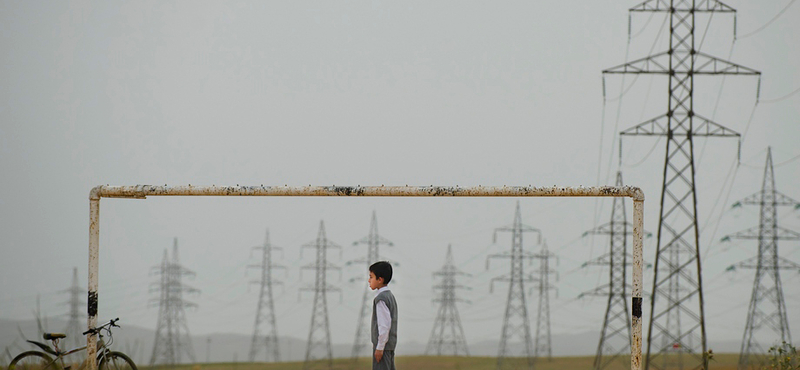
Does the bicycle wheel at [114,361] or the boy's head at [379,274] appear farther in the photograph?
the bicycle wheel at [114,361]

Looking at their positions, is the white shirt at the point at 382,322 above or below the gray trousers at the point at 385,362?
above

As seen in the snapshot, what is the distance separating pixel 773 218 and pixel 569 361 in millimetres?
11436

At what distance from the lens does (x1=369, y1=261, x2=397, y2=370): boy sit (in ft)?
30.7

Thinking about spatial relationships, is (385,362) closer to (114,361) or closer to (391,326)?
(391,326)

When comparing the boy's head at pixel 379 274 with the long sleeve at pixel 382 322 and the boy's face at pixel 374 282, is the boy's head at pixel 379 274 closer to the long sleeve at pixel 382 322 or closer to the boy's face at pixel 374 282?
the boy's face at pixel 374 282

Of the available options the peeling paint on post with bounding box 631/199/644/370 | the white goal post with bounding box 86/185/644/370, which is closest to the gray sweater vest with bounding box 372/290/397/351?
the white goal post with bounding box 86/185/644/370

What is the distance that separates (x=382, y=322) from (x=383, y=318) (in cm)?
4

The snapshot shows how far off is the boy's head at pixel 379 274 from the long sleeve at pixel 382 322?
203 millimetres

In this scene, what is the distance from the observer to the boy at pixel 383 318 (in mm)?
9359

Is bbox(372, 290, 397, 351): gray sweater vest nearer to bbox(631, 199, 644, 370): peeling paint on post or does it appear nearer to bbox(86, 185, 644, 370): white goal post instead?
bbox(86, 185, 644, 370): white goal post

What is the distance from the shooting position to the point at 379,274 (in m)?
→ 9.34

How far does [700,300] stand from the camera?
866 inches

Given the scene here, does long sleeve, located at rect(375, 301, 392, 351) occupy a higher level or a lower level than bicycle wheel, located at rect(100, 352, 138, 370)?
higher

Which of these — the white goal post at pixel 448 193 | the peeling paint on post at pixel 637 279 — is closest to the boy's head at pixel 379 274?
the white goal post at pixel 448 193
